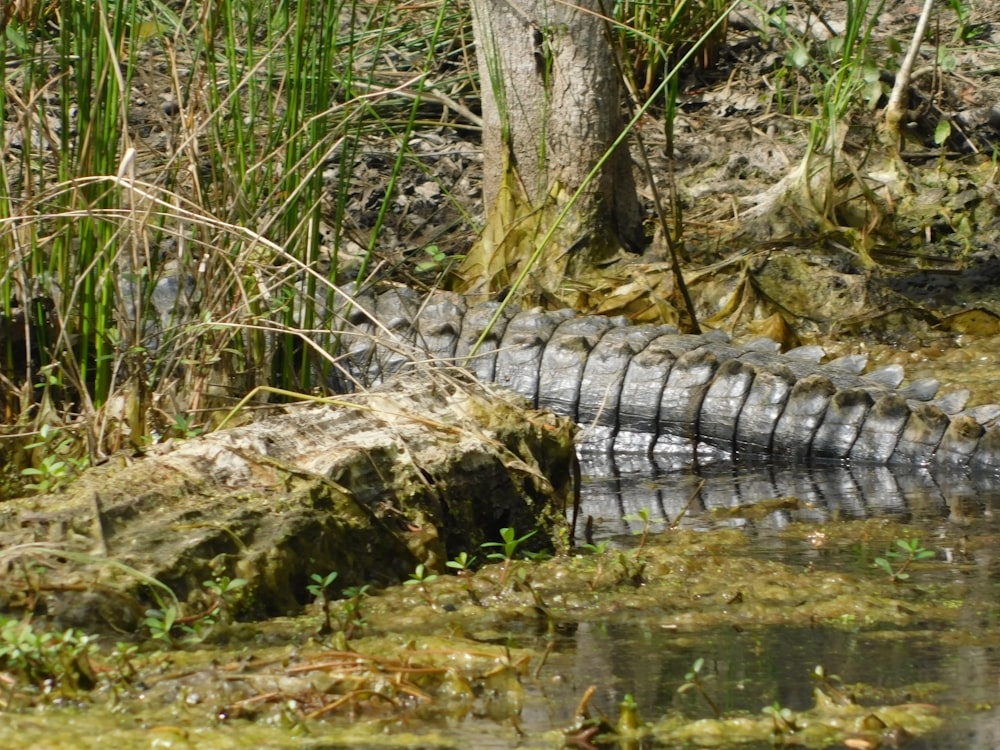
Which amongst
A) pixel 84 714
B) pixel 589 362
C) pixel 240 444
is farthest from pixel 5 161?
pixel 589 362

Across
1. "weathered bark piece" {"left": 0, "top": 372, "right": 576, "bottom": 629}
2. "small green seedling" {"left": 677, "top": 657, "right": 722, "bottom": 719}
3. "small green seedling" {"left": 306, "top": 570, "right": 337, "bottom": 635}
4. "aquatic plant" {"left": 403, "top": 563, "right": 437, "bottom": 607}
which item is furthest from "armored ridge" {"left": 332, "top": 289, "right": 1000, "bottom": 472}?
"small green seedling" {"left": 677, "top": 657, "right": 722, "bottom": 719}

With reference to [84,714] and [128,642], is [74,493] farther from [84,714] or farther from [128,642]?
[84,714]

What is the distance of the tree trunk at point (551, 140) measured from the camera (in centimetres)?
571

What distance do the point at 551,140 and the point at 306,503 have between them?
345cm

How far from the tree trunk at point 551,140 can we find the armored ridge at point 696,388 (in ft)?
2.30

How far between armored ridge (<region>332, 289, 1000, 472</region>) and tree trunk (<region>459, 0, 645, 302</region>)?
70 cm

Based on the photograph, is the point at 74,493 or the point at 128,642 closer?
the point at 128,642

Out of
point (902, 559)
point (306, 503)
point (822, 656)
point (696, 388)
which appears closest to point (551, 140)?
point (696, 388)

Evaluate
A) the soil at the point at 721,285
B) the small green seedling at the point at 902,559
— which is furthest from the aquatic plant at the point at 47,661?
the small green seedling at the point at 902,559

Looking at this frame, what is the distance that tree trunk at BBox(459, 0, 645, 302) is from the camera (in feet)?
18.7

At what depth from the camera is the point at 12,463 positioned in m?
3.22

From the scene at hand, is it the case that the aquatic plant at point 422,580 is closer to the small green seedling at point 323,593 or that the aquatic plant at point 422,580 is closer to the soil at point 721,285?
the soil at point 721,285

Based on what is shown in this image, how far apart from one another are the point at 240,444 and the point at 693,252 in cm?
378

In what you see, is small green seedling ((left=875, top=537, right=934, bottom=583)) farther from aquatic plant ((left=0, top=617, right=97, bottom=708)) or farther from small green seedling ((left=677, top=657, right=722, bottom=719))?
aquatic plant ((left=0, top=617, right=97, bottom=708))
